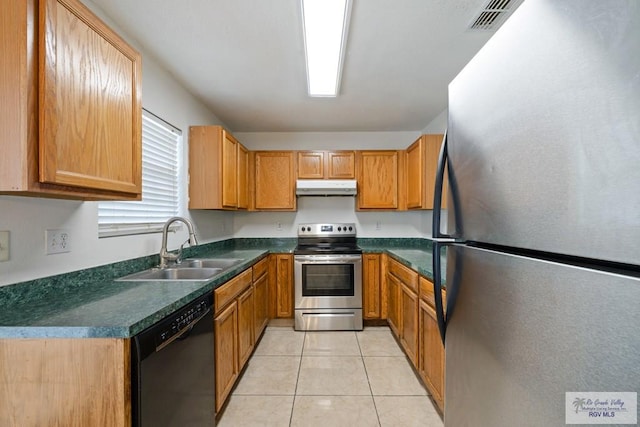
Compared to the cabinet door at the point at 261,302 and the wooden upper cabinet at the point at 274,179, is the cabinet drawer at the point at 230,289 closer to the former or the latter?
the cabinet door at the point at 261,302

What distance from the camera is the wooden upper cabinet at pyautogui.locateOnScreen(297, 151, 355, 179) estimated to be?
3.77m

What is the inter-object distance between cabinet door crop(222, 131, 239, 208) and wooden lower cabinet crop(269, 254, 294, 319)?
0.88m

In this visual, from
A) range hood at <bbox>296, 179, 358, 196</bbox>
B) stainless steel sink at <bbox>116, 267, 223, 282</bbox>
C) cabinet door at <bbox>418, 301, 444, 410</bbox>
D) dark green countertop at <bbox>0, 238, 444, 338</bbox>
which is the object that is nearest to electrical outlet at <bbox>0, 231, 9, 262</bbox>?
dark green countertop at <bbox>0, 238, 444, 338</bbox>

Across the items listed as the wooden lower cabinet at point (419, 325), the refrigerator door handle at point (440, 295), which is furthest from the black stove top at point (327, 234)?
the refrigerator door handle at point (440, 295)

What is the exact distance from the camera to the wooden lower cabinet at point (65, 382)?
0.95 m

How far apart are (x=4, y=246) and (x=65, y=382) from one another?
0.67 m

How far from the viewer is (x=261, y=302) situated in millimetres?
3027

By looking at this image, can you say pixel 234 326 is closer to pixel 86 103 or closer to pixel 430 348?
pixel 430 348

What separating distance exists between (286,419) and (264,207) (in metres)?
2.48

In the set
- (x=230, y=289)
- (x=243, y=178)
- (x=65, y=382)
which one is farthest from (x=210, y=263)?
(x=65, y=382)

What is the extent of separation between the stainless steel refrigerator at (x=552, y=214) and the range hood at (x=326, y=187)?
2.84 metres

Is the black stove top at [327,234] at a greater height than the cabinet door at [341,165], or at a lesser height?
lesser

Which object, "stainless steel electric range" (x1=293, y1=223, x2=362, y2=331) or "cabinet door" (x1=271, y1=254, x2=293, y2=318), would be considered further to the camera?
"cabinet door" (x1=271, y1=254, x2=293, y2=318)

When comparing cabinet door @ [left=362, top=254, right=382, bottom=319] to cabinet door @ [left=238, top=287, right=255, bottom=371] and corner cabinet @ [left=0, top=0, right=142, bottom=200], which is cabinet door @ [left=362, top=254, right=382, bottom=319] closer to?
cabinet door @ [left=238, top=287, right=255, bottom=371]
